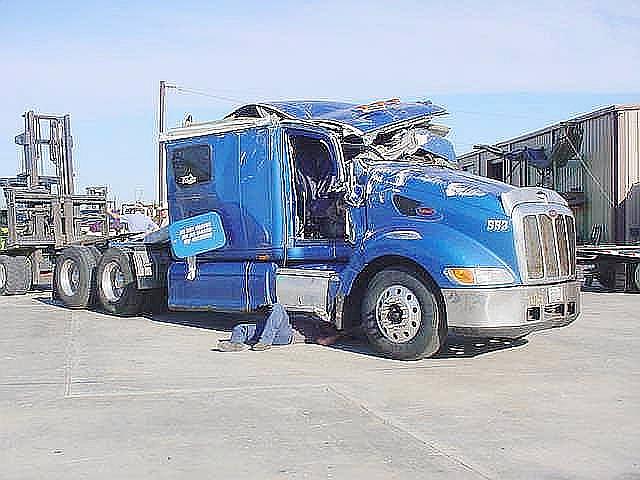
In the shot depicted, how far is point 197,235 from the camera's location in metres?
12.1

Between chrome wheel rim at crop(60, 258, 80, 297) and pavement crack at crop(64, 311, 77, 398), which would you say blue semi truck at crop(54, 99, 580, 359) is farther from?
chrome wheel rim at crop(60, 258, 80, 297)

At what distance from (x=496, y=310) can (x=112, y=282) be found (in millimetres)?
7464

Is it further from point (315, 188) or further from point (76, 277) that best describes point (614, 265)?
point (76, 277)

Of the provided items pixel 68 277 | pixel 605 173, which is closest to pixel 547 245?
pixel 68 277

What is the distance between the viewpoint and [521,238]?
30.1ft

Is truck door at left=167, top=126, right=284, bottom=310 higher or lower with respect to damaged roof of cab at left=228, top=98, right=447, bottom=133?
lower

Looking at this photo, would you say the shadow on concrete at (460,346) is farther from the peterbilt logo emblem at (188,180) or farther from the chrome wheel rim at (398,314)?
the peterbilt logo emblem at (188,180)

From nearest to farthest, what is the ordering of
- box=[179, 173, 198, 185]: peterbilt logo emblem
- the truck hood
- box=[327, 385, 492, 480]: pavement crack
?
box=[327, 385, 492, 480]: pavement crack
the truck hood
box=[179, 173, 198, 185]: peterbilt logo emblem

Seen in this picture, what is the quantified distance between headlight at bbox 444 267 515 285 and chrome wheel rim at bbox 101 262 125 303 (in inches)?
264

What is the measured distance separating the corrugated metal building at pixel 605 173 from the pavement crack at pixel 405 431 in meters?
14.8

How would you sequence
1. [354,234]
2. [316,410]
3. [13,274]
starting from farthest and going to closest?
1. [13,274]
2. [354,234]
3. [316,410]

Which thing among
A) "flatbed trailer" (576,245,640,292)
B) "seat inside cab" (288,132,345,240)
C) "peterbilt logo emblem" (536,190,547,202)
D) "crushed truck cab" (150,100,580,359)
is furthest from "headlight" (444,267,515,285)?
"flatbed trailer" (576,245,640,292)

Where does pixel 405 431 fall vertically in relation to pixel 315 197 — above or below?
below

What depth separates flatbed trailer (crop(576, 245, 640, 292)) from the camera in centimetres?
1864
